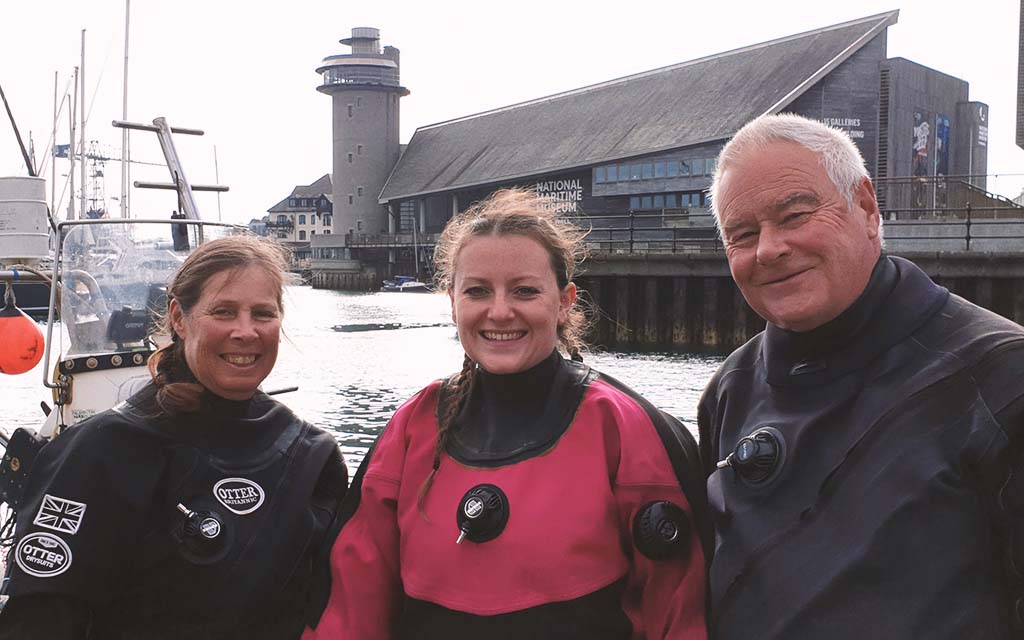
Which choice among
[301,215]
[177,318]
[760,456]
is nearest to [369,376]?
[177,318]

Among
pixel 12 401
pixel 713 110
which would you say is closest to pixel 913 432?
pixel 12 401

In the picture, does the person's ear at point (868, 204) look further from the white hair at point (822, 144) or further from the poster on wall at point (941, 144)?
the poster on wall at point (941, 144)

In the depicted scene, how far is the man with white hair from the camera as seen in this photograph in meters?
1.91

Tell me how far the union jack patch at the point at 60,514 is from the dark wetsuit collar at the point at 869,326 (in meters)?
1.84

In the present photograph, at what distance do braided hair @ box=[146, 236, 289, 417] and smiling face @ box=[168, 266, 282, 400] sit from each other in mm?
24

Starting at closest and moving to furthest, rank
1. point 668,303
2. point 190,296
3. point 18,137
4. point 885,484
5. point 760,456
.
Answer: point 885,484 < point 760,456 < point 190,296 < point 18,137 < point 668,303

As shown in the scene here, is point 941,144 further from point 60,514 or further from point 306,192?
point 306,192

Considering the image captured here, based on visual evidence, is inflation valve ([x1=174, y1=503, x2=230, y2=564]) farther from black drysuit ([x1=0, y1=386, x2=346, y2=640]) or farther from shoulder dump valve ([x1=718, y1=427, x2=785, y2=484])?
shoulder dump valve ([x1=718, y1=427, x2=785, y2=484])

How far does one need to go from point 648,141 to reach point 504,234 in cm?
4311

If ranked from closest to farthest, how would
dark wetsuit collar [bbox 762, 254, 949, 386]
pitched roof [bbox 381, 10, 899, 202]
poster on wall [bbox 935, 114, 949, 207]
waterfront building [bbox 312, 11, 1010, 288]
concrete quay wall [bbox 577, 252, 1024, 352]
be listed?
dark wetsuit collar [bbox 762, 254, 949, 386] < concrete quay wall [bbox 577, 252, 1024, 352] < waterfront building [bbox 312, 11, 1010, 288] < poster on wall [bbox 935, 114, 949, 207] < pitched roof [bbox 381, 10, 899, 202]

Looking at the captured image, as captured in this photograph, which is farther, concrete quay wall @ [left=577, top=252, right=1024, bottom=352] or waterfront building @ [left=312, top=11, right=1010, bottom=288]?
waterfront building @ [left=312, top=11, right=1010, bottom=288]

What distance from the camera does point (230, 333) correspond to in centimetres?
268

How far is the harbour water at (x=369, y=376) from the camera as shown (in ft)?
47.8

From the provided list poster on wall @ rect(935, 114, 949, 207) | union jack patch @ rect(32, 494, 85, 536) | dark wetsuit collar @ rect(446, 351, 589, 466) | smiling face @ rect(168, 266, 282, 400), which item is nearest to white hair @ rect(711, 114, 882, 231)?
dark wetsuit collar @ rect(446, 351, 589, 466)
